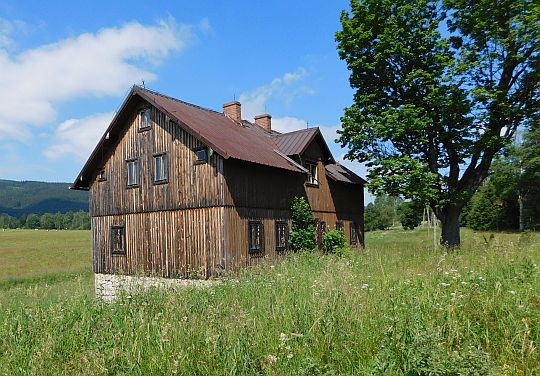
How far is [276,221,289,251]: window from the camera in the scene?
20297 millimetres

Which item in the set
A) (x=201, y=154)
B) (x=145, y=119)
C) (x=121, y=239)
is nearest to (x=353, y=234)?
(x=201, y=154)

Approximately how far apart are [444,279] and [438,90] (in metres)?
15.7

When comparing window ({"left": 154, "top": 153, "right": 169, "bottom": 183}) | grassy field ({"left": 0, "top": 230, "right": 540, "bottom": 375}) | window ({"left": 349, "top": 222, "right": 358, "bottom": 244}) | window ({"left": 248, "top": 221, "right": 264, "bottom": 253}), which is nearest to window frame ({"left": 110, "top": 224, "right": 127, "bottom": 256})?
window ({"left": 154, "top": 153, "right": 169, "bottom": 183})

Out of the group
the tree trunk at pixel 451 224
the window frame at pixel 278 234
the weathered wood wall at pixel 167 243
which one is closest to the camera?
the weathered wood wall at pixel 167 243

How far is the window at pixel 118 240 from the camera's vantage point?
817 inches

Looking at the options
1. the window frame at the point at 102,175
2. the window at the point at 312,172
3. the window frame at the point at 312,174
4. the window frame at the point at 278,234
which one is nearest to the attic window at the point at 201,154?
the window frame at the point at 278,234

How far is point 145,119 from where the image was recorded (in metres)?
20.2

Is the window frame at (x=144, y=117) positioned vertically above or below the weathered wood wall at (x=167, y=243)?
above

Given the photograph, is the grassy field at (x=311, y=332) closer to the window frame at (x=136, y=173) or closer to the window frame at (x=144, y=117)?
the window frame at (x=136, y=173)

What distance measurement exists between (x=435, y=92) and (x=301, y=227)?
391 inches

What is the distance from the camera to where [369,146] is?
22656 mm

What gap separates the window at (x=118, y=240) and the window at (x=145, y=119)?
5.40 m

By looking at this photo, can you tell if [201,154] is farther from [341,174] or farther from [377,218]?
[377,218]

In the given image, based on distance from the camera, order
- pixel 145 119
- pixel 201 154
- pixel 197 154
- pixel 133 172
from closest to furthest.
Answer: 1. pixel 201 154
2. pixel 197 154
3. pixel 145 119
4. pixel 133 172
